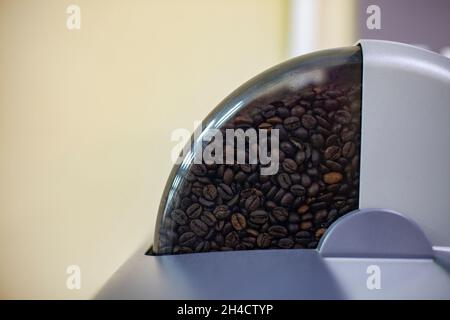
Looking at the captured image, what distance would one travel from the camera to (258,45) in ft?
2.79

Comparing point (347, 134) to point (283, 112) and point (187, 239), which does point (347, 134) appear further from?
point (187, 239)

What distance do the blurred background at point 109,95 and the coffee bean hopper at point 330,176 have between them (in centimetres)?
44

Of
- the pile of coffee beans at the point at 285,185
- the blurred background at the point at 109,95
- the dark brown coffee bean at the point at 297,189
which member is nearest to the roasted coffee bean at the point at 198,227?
the pile of coffee beans at the point at 285,185

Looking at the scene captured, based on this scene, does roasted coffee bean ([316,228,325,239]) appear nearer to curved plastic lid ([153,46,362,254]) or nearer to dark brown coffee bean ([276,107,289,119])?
curved plastic lid ([153,46,362,254])

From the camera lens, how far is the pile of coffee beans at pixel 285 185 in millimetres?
419

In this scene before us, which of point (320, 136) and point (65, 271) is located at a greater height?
point (320, 136)

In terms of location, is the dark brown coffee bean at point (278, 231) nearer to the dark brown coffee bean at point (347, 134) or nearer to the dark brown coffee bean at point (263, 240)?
the dark brown coffee bean at point (263, 240)

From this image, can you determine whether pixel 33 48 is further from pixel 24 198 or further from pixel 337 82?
pixel 337 82

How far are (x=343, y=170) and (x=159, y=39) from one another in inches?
22.2

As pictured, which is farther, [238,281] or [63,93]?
[63,93]

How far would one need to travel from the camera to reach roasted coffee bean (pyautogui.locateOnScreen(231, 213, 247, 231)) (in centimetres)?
42

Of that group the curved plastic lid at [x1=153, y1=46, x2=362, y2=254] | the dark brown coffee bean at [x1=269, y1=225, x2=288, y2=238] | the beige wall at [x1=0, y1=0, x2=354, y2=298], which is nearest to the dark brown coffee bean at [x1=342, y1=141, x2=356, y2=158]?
the curved plastic lid at [x1=153, y1=46, x2=362, y2=254]

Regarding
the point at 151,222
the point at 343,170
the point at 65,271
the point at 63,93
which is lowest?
the point at 65,271

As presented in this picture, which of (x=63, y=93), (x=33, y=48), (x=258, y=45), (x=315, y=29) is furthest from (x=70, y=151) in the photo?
(x=315, y=29)
